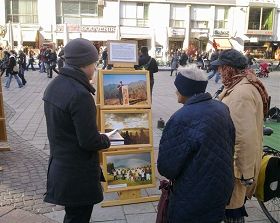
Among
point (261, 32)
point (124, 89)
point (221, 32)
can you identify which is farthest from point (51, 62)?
point (261, 32)

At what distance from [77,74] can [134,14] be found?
35.7 metres

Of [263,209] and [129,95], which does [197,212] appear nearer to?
[263,209]

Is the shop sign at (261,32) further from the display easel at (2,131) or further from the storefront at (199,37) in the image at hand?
the display easel at (2,131)

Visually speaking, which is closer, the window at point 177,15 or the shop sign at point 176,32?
the shop sign at point 176,32

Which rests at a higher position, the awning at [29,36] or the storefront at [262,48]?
the awning at [29,36]

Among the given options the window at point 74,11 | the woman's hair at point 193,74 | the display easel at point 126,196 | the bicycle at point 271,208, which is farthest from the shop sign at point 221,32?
the woman's hair at point 193,74

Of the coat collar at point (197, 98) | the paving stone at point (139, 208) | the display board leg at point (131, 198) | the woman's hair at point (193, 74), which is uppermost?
the woman's hair at point (193, 74)

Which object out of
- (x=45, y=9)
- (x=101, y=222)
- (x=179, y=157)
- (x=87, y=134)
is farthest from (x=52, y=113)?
(x=45, y=9)

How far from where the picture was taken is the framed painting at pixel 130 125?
4.32 metres

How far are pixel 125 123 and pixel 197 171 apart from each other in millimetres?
2147

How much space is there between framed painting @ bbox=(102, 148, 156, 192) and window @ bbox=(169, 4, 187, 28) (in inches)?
1367

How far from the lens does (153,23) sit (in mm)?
37281

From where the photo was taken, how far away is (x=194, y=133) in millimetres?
2271

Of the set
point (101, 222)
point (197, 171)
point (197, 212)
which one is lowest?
point (101, 222)
